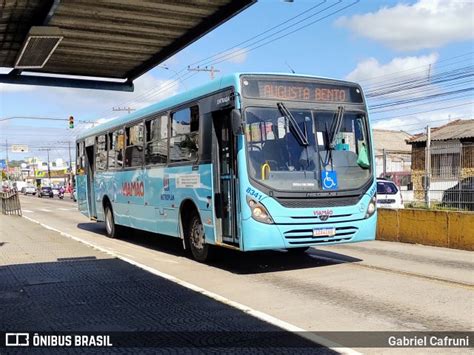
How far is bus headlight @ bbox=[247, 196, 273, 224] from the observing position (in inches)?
338

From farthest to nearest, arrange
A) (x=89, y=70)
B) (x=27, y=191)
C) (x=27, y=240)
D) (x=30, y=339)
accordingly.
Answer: (x=27, y=191), (x=27, y=240), (x=89, y=70), (x=30, y=339)

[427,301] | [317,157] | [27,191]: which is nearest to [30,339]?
[427,301]

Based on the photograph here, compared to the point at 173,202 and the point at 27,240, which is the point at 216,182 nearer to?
the point at 173,202

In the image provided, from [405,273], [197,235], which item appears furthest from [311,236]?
[197,235]

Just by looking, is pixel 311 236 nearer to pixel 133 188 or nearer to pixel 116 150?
pixel 133 188

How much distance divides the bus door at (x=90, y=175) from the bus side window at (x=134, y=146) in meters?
4.15

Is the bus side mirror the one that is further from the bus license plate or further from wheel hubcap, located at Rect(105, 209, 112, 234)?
wheel hubcap, located at Rect(105, 209, 112, 234)

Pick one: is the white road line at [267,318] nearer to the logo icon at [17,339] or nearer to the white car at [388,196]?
the logo icon at [17,339]

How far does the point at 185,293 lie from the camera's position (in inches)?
303

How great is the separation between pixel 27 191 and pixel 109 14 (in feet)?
289

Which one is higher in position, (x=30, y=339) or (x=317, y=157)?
(x=317, y=157)

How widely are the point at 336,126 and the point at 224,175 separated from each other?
213cm

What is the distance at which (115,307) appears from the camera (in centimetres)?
696

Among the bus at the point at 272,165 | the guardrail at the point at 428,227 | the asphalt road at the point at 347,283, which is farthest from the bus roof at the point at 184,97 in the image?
the guardrail at the point at 428,227
